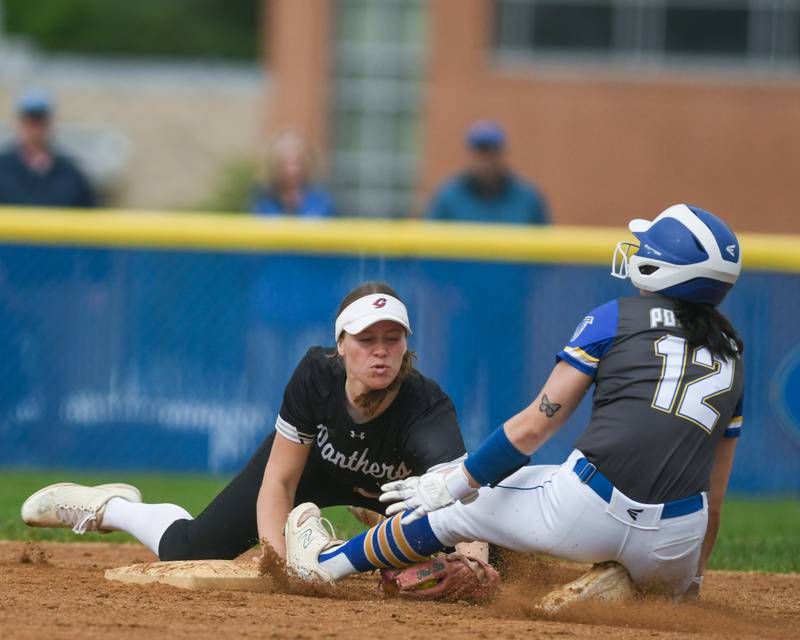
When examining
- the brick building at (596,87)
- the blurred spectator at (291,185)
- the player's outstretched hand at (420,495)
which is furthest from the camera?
the brick building at (596,87)

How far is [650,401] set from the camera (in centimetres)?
520

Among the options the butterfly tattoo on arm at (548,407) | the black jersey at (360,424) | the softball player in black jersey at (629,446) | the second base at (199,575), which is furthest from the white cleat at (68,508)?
the butterfly tattoo on arm at (548,407)

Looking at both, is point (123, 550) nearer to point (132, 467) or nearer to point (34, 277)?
point (132, 467)

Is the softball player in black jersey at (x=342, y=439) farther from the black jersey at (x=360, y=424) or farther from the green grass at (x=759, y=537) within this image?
the green grass at (x=759, y=537)

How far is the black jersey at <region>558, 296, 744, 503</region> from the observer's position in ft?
17.0

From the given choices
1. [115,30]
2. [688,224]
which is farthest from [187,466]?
[115,30]

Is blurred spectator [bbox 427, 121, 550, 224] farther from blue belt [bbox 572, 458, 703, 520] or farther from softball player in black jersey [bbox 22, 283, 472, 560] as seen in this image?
blue belt [bbox 572, 458, 703, 520]

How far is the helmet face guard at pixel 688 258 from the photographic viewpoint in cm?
528

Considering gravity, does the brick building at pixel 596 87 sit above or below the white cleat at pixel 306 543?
above

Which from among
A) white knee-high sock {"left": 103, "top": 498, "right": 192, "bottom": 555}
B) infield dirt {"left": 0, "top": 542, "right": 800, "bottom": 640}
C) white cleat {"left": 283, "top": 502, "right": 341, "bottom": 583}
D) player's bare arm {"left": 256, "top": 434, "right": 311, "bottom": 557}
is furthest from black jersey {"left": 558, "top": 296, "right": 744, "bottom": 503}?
white knee-high sock {"left": 103, "top": 498, "right": 192, "bottom": 555}

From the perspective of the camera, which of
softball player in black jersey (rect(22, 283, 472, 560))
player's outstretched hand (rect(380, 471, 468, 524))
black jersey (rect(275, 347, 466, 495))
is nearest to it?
player's outstretched hand (rect(380, 471, 468, 524))

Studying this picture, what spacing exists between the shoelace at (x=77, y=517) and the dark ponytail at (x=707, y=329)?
2957mm

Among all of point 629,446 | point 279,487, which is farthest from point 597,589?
point 279,487

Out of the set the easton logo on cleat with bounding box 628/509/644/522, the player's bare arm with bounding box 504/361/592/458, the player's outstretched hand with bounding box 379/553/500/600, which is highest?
the player's bare arm with bounding box 504/361/592/458
